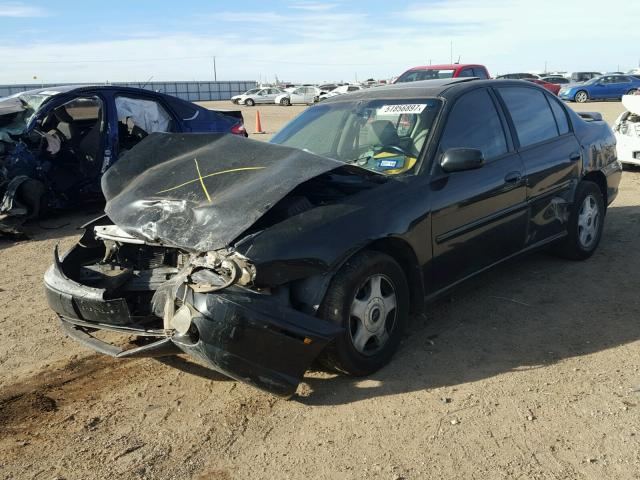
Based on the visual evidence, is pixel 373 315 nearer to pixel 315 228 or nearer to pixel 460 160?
pixel 315 228

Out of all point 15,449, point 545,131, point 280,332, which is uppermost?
point 545,131

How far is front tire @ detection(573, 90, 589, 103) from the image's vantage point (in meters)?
31.6

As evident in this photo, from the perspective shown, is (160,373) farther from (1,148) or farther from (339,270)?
(1,148)

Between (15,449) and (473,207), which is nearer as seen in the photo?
(15,449)

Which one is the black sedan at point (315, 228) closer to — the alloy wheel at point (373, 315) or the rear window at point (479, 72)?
the alloy wheel at point (373, 315)

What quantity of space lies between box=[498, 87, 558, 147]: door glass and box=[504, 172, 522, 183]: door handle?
32 centimetres

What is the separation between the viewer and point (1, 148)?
718cm

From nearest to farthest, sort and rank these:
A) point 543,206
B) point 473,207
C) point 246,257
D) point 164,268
Result: point 246,257 < point 164,268 < point 473,207 < point 543,206

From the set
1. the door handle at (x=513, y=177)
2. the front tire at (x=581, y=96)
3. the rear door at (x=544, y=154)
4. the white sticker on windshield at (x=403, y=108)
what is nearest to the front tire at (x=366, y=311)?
the white sticker on windshield at (x=403, y=108)

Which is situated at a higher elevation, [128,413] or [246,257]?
[246,257]

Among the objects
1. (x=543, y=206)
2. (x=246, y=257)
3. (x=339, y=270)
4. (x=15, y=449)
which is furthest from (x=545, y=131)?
(x=15, y=449)

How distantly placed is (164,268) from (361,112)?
1911 mm

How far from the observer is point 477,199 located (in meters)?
4.14

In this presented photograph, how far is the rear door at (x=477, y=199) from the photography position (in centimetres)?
392
